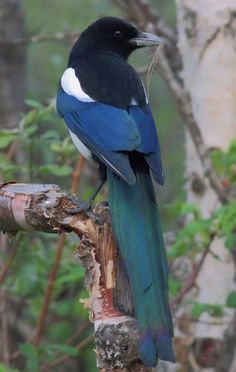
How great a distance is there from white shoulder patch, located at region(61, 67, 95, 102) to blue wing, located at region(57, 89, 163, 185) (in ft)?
0.04

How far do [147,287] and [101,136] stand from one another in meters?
0.71

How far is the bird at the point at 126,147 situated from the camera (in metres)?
2.24

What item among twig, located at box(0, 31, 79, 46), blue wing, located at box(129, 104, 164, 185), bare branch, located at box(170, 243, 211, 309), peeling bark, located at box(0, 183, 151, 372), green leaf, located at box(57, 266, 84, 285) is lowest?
bare branch, located at box(170, 243, 211, 309)

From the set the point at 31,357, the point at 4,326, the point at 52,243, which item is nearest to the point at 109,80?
the point at 31,357

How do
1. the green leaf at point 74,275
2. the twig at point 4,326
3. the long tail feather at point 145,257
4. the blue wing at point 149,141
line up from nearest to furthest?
the long tail feather at point 145,257, the blue wing at point 149,141, the green leaf at point 74,275, the twig at point 4,326

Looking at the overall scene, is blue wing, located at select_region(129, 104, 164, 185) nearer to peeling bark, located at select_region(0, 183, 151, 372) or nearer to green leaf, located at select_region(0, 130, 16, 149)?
peeling bark, located at select_region(0, 183, 151, 372)

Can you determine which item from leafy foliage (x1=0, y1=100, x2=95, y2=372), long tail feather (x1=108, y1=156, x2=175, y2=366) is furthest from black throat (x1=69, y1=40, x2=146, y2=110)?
long tail feather (x1=108, y1=156, x2=175, y2=366)

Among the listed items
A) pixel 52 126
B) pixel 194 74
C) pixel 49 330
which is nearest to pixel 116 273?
pixel 194 74

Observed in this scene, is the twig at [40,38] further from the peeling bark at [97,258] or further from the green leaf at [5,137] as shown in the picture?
the peeling bark at [97,258]

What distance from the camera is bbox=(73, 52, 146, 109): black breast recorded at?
3.02 metres

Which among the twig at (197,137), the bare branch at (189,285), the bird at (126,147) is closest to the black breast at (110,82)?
the bird at (126,147)

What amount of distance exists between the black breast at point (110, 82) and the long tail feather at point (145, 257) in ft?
1.31

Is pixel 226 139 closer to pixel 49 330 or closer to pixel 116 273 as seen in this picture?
pixel 49 330

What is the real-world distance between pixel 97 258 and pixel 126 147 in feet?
1.47
